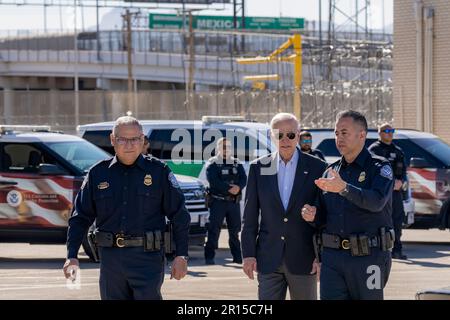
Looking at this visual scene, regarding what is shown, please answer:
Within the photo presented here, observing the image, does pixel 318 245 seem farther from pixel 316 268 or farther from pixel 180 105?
pixel 180 105

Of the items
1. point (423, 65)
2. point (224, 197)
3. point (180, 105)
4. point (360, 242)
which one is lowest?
point (224, 197)

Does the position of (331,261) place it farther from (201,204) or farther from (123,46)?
(123,46)

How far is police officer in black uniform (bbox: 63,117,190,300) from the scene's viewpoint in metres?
7.80

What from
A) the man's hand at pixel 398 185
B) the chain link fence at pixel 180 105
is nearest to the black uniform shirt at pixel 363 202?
the man's hand at pixel 398 185

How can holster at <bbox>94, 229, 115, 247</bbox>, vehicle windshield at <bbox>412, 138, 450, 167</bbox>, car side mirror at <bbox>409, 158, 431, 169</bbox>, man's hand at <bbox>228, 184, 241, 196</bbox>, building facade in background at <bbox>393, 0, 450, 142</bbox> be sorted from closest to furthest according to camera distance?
holster at <bbox>94, 229, 115, 247</bbox> → man's hand at <bbox>228, 184, 241, 196</bbox> → car side mirror at <bbox>409, 158, 431, 169</bbox> → vehicle windshield at <bbox>412, 138, 450, 167</bbox> → building facade in background at <bbox>393, 0, 450, 142</bbox>

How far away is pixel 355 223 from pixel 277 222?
63 centimetres

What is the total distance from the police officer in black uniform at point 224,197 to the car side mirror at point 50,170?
2.11 meters

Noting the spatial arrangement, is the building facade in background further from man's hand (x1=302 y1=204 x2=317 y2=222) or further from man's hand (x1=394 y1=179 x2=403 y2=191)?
man's hand (x1=302 y1=204 x2=317 y2=222)

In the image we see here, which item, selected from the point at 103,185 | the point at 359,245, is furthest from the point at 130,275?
the point at 359,245

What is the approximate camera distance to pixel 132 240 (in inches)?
308

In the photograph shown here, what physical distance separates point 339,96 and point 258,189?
31937 mm

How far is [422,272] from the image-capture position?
14.9m

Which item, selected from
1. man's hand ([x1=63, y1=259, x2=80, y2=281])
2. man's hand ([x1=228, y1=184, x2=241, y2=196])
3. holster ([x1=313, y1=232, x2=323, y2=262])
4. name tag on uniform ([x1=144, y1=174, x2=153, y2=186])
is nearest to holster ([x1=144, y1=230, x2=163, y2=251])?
name tag on uniform ([x1=144, y1=174, x2=153, y2=186])

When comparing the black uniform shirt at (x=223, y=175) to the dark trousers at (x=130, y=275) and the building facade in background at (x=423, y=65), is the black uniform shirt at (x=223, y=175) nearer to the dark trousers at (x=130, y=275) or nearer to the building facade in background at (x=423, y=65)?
the dark trousers at (x=130, y=275)
